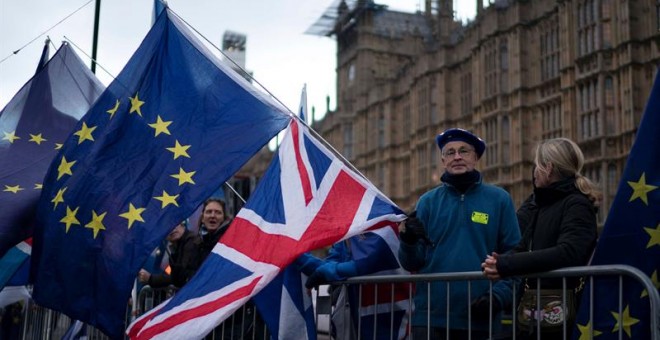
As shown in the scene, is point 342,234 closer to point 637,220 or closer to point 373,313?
point 373,313

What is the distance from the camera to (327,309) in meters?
5.36

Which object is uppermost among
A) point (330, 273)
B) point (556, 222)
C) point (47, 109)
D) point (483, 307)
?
point (47, 109)

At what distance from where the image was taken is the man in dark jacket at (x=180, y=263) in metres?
6.19

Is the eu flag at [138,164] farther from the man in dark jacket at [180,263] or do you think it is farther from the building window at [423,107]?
the building window at [423,107]

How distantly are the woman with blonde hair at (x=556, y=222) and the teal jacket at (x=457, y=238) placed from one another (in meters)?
0.27

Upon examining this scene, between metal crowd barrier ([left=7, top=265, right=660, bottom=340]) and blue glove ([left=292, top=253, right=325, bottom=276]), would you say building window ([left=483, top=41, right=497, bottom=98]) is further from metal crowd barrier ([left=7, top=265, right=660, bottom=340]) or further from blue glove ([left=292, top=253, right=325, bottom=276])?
blue glove ([left=292, top=253, right=325, bottom=276])

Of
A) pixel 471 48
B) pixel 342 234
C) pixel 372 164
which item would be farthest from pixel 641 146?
pixel 372 164

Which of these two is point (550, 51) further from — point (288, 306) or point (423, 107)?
point (288, 306)

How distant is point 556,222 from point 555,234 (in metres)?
0.06

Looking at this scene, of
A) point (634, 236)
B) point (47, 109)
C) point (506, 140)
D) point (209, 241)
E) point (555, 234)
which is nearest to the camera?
point (634, 236)

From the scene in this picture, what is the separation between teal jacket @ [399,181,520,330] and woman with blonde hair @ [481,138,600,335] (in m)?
0.27

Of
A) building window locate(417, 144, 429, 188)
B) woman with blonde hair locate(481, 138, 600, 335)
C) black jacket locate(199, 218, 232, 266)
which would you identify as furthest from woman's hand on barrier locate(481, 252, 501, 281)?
building window locate(417, 144, 429, 188)

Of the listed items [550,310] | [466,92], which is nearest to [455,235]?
[550,310]

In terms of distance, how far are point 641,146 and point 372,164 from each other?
36.6 metres
